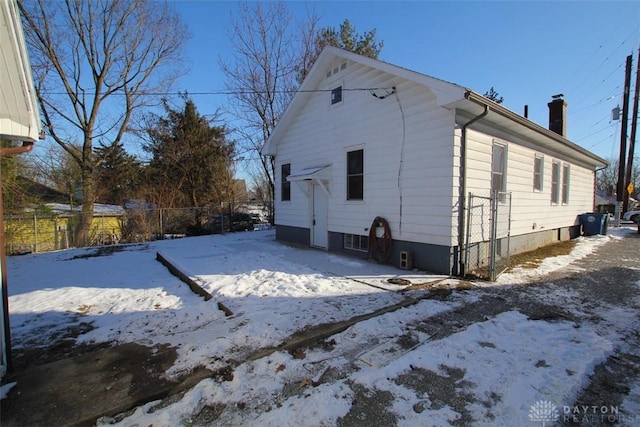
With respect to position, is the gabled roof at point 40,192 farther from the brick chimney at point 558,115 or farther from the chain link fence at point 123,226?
the brick chimney at point 558,115

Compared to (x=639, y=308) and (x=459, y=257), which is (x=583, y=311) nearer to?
(x=639, y=308)

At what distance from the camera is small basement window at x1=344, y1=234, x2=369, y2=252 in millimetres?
8125

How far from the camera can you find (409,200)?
6.80 metres

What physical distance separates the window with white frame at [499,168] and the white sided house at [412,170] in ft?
0.08

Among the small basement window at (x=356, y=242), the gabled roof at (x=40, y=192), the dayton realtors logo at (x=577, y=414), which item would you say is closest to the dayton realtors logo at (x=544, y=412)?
the dayton realtors logo at (x=577, y=414)

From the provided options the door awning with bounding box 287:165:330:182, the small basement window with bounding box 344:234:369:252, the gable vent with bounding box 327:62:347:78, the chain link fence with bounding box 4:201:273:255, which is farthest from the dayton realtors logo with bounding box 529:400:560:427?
the chain link fence with bounding box 4:201:273:255

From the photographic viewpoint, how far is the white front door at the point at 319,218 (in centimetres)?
938

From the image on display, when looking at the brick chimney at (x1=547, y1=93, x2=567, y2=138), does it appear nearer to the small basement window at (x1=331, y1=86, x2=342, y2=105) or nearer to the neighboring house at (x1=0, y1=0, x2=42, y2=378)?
the small basement window at (x1=331, y1=86, x2=342, y2=105)

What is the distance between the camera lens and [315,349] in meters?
3.24

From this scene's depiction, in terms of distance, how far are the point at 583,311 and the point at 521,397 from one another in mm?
2913

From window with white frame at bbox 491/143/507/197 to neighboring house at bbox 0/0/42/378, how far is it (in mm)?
8130

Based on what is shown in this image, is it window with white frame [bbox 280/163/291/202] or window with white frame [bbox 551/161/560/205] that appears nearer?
window with white frame [bbox 551/161/560/205]

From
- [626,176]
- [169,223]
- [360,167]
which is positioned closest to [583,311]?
[360,167]

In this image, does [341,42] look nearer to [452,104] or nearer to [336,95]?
[336,95]
